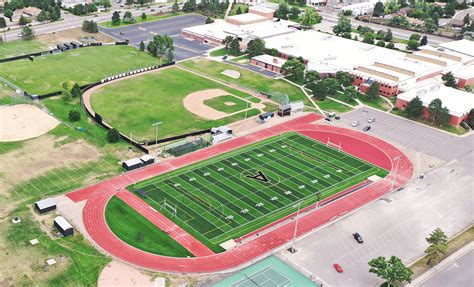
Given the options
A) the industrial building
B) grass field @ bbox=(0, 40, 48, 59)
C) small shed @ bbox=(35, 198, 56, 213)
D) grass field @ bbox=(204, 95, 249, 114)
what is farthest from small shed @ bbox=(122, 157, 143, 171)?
grass field @ bbox=(0, 40, 48, 59)

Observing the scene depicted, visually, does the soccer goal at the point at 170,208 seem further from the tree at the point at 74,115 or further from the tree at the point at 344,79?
the tree at the point at 344,79

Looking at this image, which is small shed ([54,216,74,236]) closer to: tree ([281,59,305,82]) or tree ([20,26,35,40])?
tree ([281,59,305,82])

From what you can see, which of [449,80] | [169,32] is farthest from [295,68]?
[169,32]

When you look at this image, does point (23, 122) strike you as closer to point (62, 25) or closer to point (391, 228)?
point (391, 228)

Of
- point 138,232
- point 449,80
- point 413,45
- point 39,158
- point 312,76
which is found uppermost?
point 413,45

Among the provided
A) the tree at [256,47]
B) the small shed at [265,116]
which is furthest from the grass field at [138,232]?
the tree at [256,47]

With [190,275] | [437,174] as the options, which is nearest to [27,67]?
[190,275]
